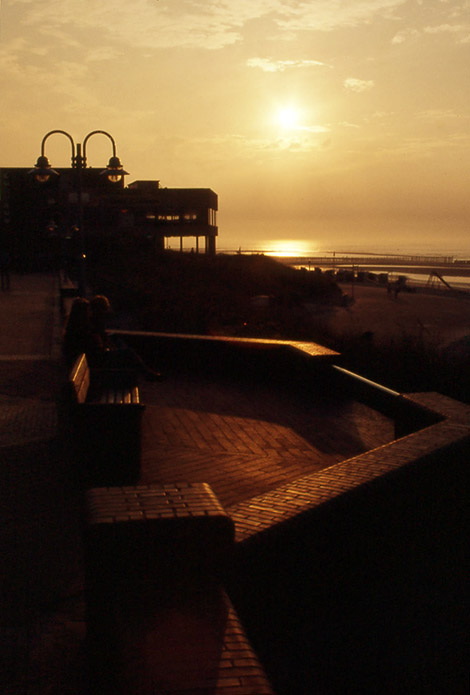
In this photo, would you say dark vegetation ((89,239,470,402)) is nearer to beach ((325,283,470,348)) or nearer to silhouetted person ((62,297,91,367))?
beach ((325,283,470,348))

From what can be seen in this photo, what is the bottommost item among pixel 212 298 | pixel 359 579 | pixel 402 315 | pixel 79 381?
pixel 402 315

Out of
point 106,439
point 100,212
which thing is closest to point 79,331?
point 106,439

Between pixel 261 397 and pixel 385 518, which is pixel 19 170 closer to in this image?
pixel 261 397

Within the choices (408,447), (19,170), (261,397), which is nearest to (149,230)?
(19,170)

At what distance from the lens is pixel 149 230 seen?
7012 cm

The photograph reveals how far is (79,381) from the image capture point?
6.31 metres

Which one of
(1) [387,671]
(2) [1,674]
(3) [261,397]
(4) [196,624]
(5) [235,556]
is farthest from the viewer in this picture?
(3) [261,397]

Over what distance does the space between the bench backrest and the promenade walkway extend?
655 mm

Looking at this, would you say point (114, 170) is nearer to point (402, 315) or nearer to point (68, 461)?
point (68, 461)

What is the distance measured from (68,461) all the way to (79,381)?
0.78 metres

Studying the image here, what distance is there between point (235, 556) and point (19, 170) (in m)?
75.9

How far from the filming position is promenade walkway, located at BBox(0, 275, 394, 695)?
136 inches

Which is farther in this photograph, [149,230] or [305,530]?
[149,230]

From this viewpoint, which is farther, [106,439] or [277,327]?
[277,327]
